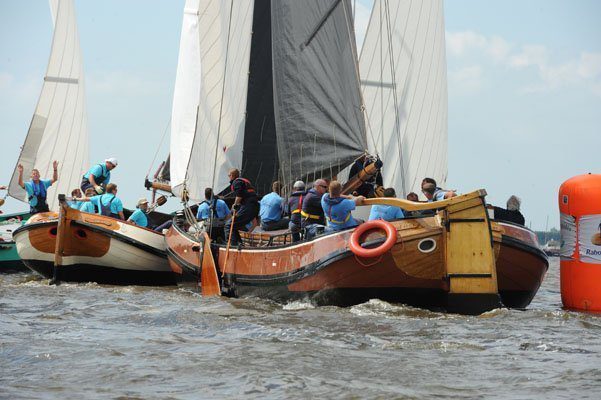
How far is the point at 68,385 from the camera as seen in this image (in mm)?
7930

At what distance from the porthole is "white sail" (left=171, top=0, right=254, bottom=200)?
884 centimetres

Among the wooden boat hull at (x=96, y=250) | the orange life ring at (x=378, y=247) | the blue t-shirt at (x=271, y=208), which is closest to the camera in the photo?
the orange life ring at (x=378, y=247)

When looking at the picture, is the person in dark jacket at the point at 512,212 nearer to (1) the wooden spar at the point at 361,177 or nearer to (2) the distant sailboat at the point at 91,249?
(1) the wooden spar at the point at 361,177

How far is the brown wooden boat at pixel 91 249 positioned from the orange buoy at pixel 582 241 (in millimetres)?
8624

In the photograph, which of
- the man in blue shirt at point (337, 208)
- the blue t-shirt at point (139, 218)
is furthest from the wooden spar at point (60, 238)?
the man in blue shirt at point (337, 208)

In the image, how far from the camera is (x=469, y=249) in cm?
1225

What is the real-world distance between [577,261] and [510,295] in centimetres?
121

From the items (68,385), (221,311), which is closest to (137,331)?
(221,311)

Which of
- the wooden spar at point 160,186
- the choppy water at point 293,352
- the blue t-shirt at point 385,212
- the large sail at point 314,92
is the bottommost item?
the choppy water at point 293,352

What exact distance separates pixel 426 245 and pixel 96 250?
8.83 metres

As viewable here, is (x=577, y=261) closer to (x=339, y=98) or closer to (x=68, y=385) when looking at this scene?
(x=339, y=98)

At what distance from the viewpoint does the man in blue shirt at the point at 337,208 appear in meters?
13.5

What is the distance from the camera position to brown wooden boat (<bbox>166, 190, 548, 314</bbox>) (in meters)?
12.3

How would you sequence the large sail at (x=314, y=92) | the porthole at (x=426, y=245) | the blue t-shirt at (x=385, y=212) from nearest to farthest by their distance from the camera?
the porthole at (x=426, y=245) → the blue t-shirt at (x=385, y=212) → the large sail at (x=314, y=92)
